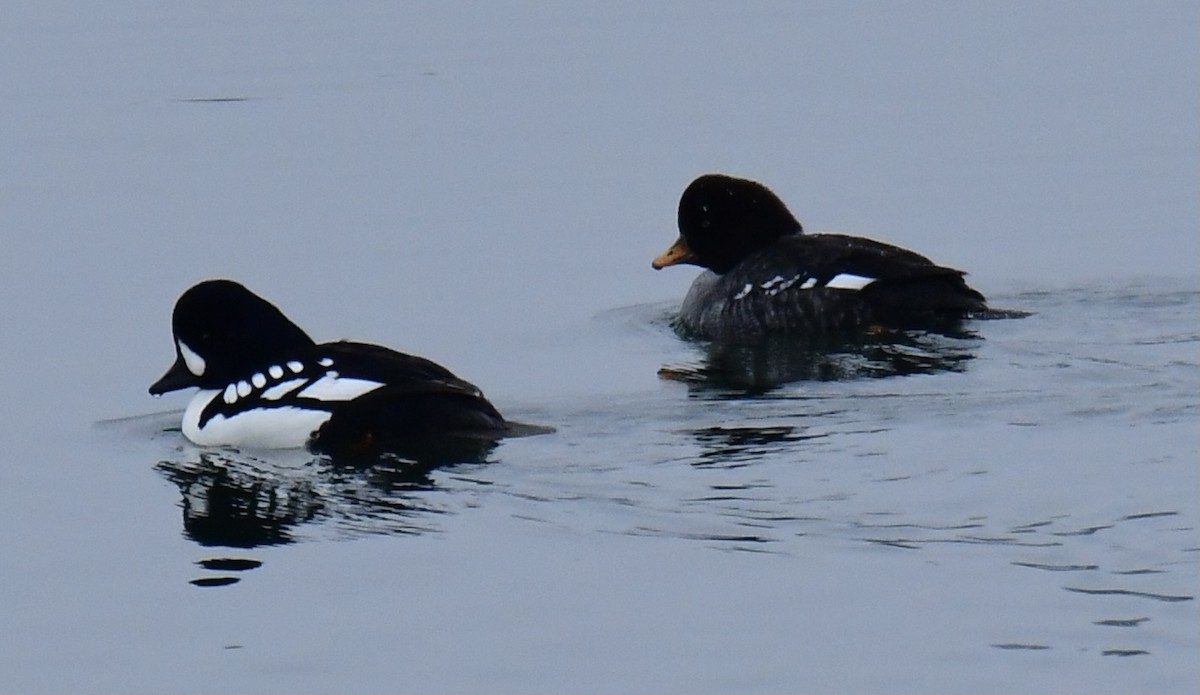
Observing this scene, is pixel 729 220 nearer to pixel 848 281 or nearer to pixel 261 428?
pixel 848 281

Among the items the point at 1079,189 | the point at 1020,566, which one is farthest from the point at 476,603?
the point at 1079,189

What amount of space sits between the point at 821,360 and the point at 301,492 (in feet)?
13.7

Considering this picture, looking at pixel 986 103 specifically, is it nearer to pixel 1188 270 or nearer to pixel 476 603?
pixel 1188 270

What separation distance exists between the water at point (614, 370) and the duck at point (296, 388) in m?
0.22

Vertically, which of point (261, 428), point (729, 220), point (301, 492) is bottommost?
point (301, 492)

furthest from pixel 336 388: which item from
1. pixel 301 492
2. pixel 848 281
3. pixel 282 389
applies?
pixel 848 281

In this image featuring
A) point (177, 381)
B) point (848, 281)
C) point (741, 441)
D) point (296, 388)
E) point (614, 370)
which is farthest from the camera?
point (848, 281)

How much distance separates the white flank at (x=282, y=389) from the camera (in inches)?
461

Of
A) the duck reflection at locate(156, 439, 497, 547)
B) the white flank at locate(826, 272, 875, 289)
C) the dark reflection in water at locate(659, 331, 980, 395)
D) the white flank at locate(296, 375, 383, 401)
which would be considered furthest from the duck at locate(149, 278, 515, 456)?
the white flank at locate(826, 272, 875, 289)

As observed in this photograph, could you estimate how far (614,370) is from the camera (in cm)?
1412

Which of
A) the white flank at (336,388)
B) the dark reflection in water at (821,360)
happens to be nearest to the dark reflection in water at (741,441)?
the dark reflection in water at (821,360)

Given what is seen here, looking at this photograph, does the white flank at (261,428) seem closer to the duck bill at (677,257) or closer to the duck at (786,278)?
the duck at (786,278)

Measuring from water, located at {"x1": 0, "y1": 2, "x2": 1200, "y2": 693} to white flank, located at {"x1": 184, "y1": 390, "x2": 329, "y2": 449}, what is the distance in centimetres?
12

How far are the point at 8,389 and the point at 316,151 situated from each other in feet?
26.5
